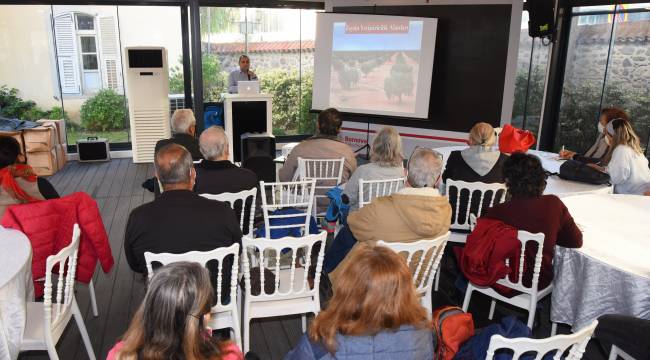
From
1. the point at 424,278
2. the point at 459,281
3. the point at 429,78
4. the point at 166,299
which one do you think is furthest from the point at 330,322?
the point at 429,78

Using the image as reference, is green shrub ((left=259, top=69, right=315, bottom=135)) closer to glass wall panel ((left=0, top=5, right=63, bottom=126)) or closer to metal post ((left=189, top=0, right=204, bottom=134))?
metal post ((left=189, top=0, right=204, bottom=134))

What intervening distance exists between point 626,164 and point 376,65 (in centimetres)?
443

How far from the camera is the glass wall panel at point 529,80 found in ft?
22.9

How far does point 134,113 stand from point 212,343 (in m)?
6.69

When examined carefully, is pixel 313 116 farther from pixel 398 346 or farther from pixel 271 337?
pixel 398 346

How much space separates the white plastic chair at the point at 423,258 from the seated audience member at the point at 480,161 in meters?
1.28

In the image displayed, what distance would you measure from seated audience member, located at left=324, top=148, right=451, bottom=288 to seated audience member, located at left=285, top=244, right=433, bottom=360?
38.0 inches

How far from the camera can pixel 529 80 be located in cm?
716

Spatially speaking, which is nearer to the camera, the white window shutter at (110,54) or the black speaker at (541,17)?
the black speaker at (541,17)

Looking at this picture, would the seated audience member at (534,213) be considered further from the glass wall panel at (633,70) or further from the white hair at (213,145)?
the glass wall panel at (633,70)

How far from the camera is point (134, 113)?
7512 mm

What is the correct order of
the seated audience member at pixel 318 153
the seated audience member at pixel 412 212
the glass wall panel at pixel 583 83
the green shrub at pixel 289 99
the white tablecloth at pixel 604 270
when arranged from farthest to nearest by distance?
the green shrub at pixel 289 99
the glass wall panel at pixel 583 83
the seated audience member at pixel 318 153
the seated audience member at pixel 412 212
the white tablecloth at pixel 604 270

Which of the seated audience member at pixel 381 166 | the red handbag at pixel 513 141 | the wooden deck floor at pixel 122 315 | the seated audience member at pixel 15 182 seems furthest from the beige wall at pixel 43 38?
the red handbag at pixel 513 141

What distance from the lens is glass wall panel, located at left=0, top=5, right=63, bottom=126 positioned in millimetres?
7336
